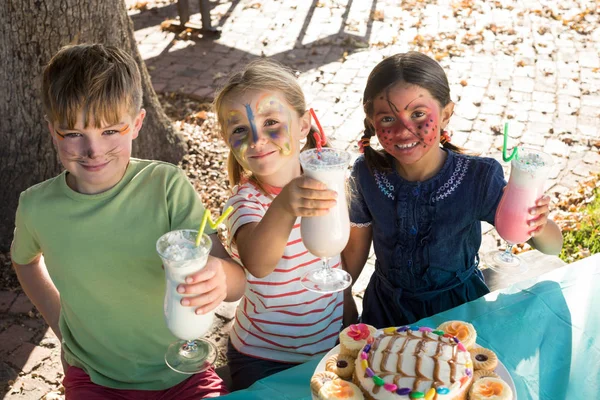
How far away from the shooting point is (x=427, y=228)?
3.02 metres

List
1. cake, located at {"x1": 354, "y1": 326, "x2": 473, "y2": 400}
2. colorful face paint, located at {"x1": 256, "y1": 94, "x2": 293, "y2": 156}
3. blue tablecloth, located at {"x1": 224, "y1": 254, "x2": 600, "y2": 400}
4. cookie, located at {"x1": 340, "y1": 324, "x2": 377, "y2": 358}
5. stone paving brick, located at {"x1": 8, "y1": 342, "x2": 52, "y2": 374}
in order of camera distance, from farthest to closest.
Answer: stone paving brick, located at {"x1": 8, "y1": 342, "x2": 52, "y2": 374} < colorful face paint, located at {"x1": 256, "y1": 94, "x2": 293, "y2": 156} < blue tablecloth, located at {"x1": 224, "y1": 254, "x2": 600, "y2": 400} < cookie, located at {"x1": 340, "y1": 324, "x2": 377, "y2": 358} < cake, located at {"x1": 354, "y1": 326, "x2": 473, "y2": 400}

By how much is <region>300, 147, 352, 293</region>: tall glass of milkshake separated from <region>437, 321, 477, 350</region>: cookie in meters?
0.40

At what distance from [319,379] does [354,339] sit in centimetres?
22

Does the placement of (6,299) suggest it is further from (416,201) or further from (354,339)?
(354,339)

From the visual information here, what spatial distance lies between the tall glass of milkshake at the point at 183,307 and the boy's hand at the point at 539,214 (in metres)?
1.28

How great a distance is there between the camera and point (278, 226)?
2436 mm

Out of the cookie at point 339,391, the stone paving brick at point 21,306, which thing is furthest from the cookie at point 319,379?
the stone paving brick at point 21,306

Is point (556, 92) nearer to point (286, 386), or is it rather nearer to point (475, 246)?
point (475, 246)

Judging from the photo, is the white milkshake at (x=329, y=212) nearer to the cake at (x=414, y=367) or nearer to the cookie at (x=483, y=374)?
the cake at (x=414, y=367)

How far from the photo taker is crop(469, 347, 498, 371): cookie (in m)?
2.11

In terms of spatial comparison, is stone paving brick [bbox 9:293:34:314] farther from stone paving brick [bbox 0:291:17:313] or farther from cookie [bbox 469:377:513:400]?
cookie [bbox 469:377:513:400]

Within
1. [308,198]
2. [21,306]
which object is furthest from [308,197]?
[21,306]

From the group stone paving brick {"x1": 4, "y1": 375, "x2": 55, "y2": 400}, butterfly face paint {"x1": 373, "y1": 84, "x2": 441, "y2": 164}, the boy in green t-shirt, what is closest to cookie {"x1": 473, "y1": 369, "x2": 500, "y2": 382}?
the boy in green t-shirt

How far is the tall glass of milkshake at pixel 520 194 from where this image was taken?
8.23 feet
